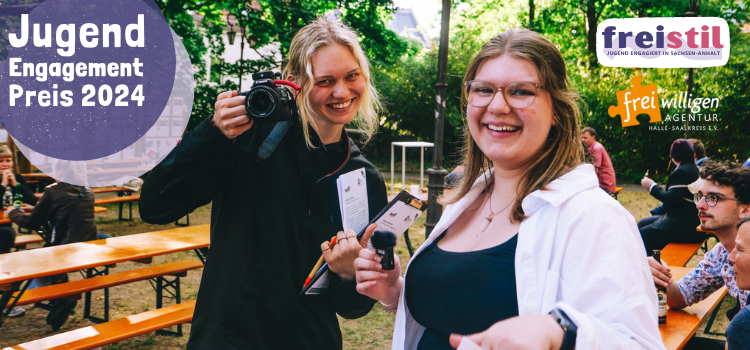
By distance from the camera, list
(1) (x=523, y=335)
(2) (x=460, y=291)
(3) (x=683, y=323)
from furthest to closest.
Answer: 1. (3) (x=683, y=323)
2. (2) (x=460, y=291)
3. (1) (x=523, y=335)

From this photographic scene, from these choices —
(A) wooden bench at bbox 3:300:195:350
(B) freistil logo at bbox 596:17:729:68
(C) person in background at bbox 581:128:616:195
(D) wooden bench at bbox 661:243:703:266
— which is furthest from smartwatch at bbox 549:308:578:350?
(B) freistil logo at bbox 596:17:729:68

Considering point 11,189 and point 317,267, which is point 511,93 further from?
point 11,189

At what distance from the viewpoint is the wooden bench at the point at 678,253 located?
16.6 ft

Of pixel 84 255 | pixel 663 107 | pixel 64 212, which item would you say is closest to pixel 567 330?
pixel 84 255

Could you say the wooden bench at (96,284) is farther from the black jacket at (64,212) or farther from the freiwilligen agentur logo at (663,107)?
the freiwilligen agentur logo at (663,107)

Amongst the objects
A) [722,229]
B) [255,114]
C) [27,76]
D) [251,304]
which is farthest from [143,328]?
[27,76]

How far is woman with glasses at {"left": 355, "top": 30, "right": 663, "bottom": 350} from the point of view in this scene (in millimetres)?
994

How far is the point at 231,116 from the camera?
61.5 inches

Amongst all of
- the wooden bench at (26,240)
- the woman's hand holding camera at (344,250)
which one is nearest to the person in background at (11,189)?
the wooden bench at (26,240)

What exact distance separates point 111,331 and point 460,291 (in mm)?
3283

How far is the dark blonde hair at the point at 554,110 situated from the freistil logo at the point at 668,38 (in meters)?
11.8

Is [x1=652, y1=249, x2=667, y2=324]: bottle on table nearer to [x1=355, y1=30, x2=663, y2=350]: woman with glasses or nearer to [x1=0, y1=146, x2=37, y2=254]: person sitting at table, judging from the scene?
[x1=355, y1=30, x2=663, y2=350]: woman with glasses

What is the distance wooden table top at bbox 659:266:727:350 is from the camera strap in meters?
2.11

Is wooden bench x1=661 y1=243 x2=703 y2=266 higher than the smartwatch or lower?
lower
